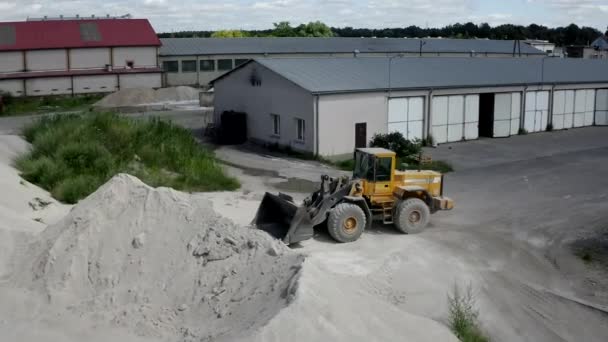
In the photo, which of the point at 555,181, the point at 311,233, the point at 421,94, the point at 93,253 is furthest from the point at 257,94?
the point at 93,253

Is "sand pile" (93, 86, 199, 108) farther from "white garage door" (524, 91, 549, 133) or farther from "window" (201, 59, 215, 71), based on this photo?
"white garage door" (524, 91, 549, 133)

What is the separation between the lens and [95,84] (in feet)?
173

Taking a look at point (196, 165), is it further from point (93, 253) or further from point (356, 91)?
point (93, 253)

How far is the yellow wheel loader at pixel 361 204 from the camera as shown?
54.0 feet

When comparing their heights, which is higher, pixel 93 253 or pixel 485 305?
pixel 93 253

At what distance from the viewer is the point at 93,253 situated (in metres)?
13.2

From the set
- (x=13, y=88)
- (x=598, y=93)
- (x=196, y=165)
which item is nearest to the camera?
(x=196, y=165)

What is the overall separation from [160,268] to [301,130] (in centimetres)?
1778

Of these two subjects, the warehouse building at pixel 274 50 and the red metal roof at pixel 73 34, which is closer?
the red metal roof at pixel 73 34

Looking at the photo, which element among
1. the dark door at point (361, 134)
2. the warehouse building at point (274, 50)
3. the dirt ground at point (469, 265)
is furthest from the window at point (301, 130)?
the warehouse building at point (274, 50)

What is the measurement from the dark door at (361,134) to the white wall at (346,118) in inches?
6.0

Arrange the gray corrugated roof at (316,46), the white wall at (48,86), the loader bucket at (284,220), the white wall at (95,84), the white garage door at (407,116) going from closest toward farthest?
1. the loader bucket at (284,220)
2. the white garage door at (407,116)
3. the white wall at (48,86)
4. the white wall at (95,84)
5. the gray corrugated roof at (316,46)

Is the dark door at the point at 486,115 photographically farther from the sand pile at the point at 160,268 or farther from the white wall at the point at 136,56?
the white wall at the point at 136,56

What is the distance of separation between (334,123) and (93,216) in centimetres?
1667
